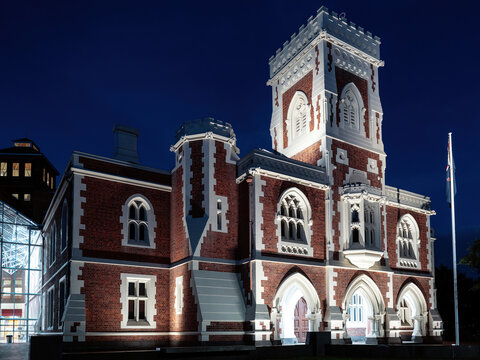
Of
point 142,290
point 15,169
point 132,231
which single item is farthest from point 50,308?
point 15,169

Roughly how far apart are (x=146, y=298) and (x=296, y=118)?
45.2ft

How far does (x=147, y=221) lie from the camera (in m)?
24.3

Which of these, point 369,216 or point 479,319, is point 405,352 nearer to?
point 369,216

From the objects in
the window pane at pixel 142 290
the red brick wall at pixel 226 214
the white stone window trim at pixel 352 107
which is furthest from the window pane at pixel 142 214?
the white stone window trim at pixel 352 107

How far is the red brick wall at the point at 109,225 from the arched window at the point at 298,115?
9849 millimetres

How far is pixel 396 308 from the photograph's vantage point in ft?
90.0

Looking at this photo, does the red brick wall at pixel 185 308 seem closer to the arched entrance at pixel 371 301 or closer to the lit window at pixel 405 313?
the arched entrance at pixel 371 301

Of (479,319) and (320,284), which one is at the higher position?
(320,284)

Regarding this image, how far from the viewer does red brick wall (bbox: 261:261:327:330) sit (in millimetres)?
22267

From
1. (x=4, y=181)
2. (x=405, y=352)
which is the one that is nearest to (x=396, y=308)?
(x=405, y=352)

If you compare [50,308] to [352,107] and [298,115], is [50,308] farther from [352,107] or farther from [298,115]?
[352,107]

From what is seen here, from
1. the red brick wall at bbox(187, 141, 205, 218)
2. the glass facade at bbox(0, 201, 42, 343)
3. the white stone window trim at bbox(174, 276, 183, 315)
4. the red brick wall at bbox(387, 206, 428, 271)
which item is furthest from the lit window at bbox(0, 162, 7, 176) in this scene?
the red brick wall at bbox(387, 206, 428, 271)

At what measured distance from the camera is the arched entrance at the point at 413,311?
28288 millimetres

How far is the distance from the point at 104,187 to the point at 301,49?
1436cm
